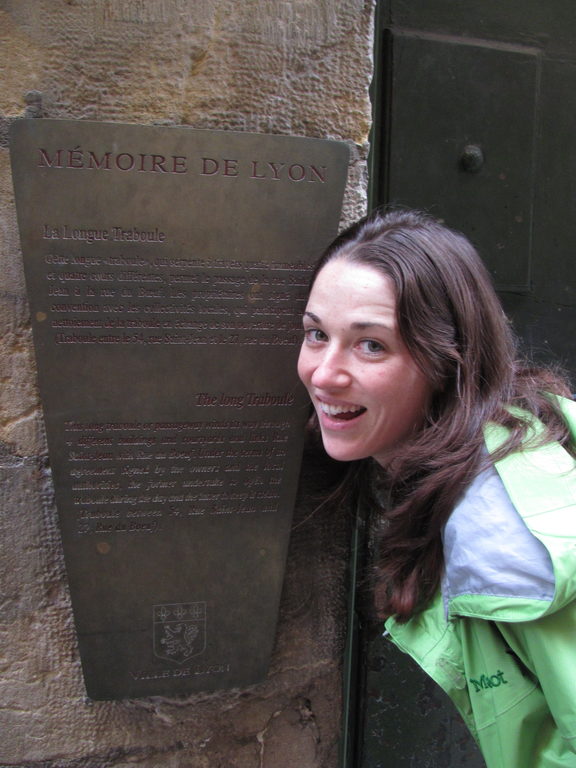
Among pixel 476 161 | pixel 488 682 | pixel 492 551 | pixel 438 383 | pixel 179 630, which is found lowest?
pixel 179 630

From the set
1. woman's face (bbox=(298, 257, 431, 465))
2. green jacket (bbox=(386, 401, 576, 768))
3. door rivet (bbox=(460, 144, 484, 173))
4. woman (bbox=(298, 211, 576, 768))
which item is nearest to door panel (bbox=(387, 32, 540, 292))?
door rivet (bbox=(460, 144, 484, 173))

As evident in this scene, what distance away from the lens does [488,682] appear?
3.63 ft

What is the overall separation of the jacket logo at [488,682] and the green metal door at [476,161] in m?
0.62

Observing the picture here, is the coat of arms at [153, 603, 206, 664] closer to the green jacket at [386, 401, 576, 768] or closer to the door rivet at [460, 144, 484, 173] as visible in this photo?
the green jacket at [386, 401, 576, 768]

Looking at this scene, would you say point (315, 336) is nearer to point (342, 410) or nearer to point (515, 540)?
point (342, 410)

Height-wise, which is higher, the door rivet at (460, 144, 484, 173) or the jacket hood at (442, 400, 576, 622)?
the door rivet at (460, 144, 484, 173)

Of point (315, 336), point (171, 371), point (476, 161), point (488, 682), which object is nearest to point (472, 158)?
point (476, 161)

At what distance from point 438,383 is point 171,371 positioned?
540mm

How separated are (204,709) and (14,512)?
0.61 meters

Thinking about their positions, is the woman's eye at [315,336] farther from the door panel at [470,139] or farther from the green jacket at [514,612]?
the door panel at [470,139]

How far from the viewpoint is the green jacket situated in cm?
99

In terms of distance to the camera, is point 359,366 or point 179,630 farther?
point 179,630

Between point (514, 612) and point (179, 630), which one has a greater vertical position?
point (514, 612)

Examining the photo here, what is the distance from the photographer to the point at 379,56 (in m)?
1.83
